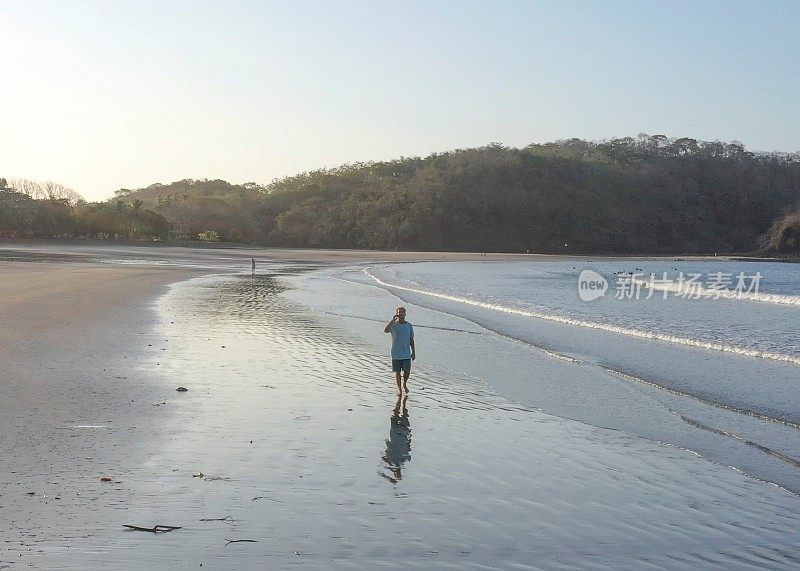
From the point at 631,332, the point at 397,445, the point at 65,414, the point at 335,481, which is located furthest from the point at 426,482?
the point at 631,332

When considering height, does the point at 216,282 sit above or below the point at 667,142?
below

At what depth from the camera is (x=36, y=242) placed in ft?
258

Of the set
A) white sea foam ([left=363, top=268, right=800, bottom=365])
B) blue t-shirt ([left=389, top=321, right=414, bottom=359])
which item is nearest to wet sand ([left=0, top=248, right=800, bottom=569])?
blue t-shirt ([left=389, top=321, right=414, bottom=359])

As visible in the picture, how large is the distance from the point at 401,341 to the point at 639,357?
685 cm

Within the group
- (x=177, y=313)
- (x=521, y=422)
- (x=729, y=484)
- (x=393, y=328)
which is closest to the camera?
(x=729, y=484)

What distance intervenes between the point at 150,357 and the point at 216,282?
23.0 m

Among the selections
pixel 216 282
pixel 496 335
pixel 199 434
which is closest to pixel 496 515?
pixel 199 434

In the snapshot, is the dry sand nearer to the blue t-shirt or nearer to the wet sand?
the wet sand

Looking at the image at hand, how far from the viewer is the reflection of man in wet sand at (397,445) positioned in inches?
289

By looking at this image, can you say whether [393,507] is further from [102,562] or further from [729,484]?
[729,484]

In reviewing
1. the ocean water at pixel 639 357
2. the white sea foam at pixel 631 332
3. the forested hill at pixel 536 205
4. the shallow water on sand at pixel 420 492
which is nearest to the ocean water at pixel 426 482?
the shallow water on sand at pixel 420 492

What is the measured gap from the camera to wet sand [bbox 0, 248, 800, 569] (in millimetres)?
5363

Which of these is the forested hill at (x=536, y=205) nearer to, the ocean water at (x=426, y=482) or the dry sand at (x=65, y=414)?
the dry sand at (x=65, y=414)

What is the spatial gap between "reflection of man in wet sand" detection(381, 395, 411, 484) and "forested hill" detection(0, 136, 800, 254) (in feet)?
376
